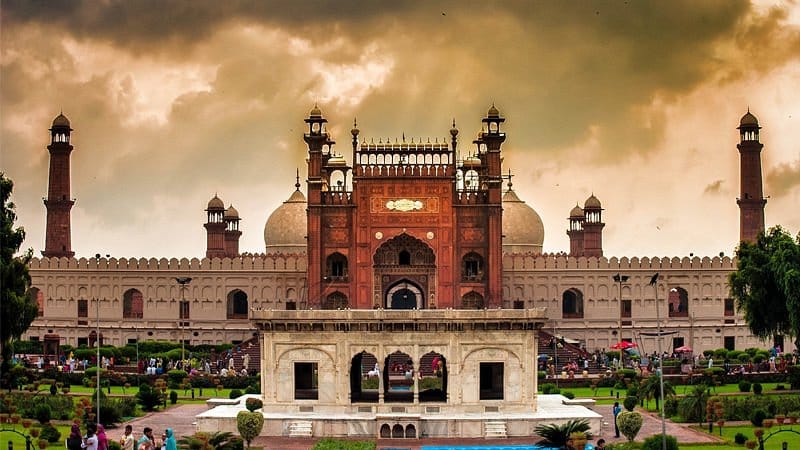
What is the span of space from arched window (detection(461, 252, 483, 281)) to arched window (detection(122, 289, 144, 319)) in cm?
1750

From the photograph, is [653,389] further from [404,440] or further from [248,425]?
[248,425]

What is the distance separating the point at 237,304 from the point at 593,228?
67.2 feet

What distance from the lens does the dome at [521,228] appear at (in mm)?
75375

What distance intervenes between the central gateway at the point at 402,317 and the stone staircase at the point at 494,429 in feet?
0.13

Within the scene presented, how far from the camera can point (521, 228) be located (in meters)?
75.9

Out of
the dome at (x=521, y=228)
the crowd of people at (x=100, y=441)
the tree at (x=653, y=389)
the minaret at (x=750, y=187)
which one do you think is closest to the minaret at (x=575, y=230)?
the dome at (x=521, y=228)

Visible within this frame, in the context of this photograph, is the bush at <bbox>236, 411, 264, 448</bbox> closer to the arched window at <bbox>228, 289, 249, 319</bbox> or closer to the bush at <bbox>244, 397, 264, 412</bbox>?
the bush at <bbox>244, 397, 264, 412</bbox>

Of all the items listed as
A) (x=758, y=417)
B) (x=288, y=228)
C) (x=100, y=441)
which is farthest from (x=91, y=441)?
(x=288, y=228)

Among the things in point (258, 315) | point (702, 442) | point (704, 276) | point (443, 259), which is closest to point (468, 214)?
point (443, 259)

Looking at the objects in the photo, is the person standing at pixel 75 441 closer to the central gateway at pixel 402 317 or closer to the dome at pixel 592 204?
the central gateway at pixel 402 317

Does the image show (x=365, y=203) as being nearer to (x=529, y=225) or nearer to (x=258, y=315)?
(x=529, y=225)

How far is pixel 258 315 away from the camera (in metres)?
39.8

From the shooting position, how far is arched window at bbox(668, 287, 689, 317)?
225 ft

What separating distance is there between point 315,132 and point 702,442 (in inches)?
1303
